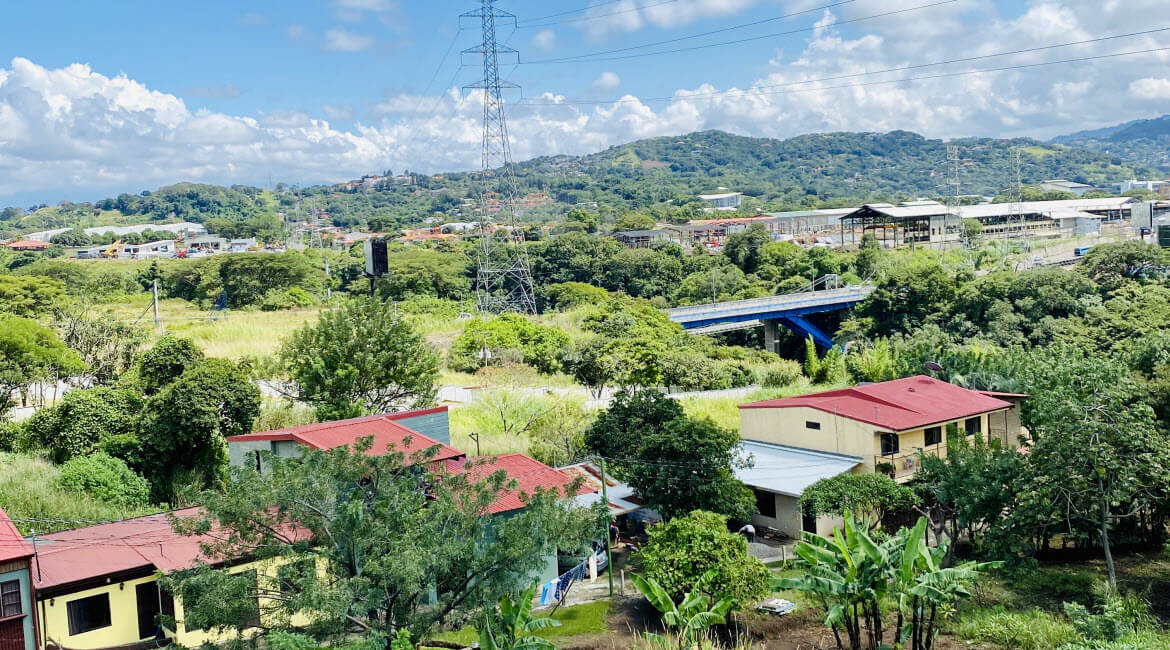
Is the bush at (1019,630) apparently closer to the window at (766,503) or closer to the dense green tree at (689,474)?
the dense green tree at (689,474)

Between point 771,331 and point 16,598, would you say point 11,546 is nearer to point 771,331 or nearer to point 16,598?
point 16,598

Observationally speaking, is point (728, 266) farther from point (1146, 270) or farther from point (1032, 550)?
point (1032, 550)

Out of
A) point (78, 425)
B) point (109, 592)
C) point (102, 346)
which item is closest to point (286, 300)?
point (102, 346)

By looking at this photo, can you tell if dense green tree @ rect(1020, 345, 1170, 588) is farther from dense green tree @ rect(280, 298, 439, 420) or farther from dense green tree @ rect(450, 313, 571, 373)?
dense green tree @ rect(450, 313, 571, 373)

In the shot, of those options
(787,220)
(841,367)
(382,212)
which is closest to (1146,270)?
(841,367)

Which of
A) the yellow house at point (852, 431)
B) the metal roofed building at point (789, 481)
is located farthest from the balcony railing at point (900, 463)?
the metal roofed building at point (789, 481)

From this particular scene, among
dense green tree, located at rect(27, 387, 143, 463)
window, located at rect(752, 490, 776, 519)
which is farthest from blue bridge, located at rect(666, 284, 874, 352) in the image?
dense green tree, located at rect(27, 387, 143, 463)
